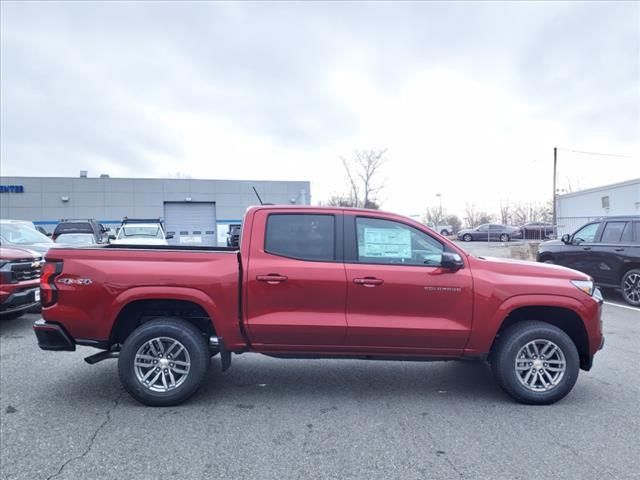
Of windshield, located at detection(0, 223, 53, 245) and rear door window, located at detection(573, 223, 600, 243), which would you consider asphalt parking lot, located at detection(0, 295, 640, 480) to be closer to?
windshield, located at detection(0, 223, 53, 245)

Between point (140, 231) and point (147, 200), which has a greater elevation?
point (147, 200)

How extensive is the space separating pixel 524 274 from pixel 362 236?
63.1 inches

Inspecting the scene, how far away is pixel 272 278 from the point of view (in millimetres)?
4035

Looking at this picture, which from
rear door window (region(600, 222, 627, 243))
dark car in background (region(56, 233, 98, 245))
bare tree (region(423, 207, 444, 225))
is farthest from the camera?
bare tree (region(423, 207, 444, 225))

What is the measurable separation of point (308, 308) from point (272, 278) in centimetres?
44

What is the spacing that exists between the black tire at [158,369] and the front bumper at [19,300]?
338cm

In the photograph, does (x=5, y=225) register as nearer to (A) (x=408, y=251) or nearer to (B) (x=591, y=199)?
(A) (x=408, y=251)

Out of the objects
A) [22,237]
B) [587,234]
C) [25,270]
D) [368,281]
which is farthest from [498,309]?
[22,237]

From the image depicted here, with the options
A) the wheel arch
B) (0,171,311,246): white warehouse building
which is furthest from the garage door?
the wheel arch

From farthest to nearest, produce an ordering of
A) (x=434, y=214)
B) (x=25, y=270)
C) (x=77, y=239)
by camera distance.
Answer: (x=434, y=214) < (x=77, y=239) < (x=25, y=270)

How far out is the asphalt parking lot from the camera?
9.87 feet

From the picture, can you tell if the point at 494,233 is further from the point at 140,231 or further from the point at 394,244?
the point at 394,244

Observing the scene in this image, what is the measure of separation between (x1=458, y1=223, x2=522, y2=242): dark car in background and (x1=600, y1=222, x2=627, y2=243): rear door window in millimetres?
25129

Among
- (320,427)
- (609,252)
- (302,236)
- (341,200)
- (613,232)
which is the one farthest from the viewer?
(341,200)
